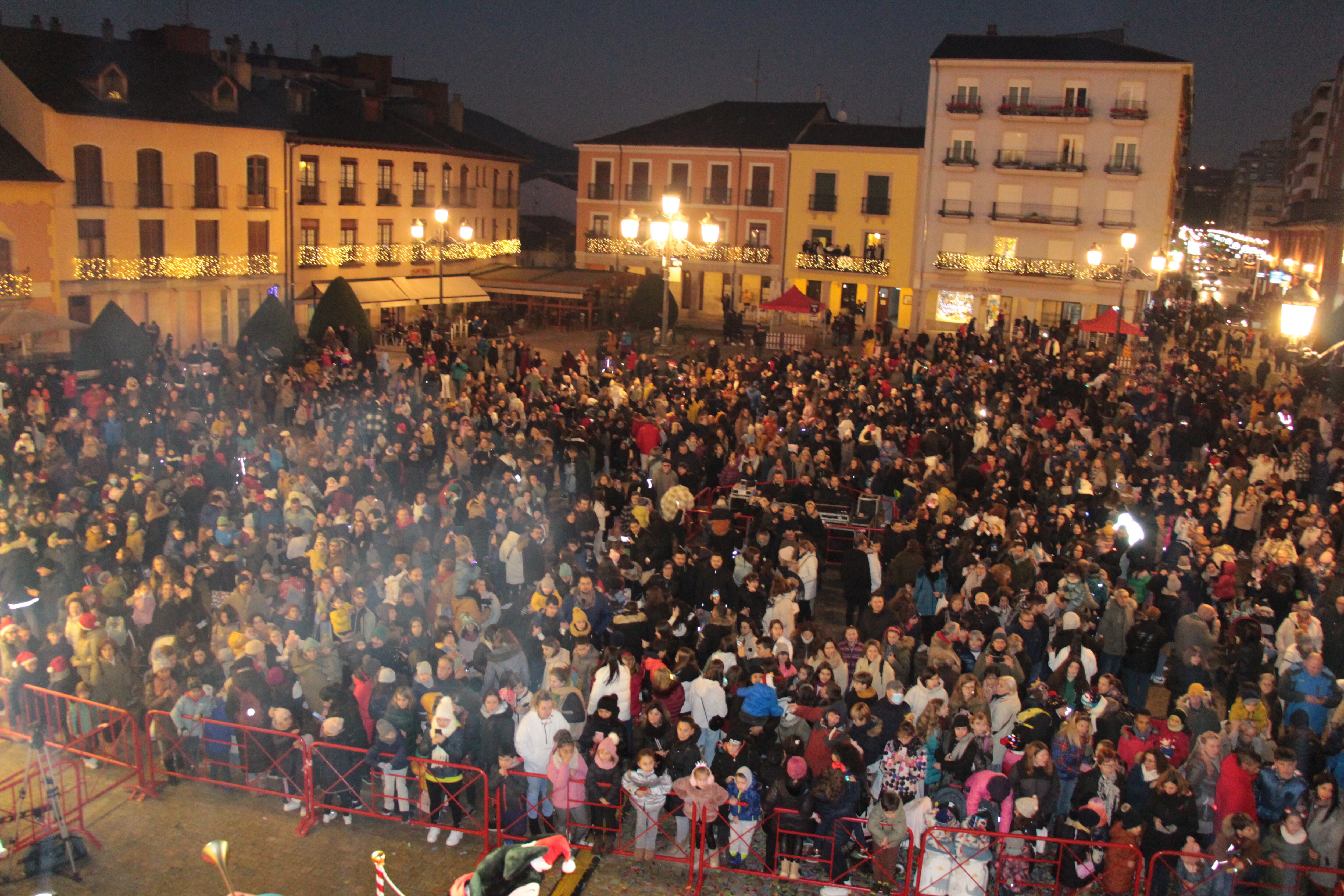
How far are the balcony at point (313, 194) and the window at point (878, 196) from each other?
63.6 ft

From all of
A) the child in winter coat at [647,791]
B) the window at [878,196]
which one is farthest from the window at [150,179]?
the child in winter coat at [647,791]

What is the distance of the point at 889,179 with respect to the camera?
41.8 metres

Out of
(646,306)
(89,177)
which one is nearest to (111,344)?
(89,177)

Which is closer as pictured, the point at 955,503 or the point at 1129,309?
the point at 955,503

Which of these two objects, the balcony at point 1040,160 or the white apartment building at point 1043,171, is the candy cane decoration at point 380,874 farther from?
the balcony at point 1040,160

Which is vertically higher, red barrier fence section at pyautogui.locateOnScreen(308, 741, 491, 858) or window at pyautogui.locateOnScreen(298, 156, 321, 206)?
window at pyautogui.locateOnScreen(298, 156, 321, 206)

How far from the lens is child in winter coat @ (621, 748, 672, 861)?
884 centimetres

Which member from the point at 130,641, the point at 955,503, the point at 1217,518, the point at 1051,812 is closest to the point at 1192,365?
the point at 1217,518

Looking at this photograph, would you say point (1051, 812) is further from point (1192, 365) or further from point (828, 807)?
point (1192, 365)

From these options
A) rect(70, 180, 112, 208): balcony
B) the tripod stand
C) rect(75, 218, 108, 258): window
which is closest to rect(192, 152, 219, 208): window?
rect(70, 180, 112, 208): balcony

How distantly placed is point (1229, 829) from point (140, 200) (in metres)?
32.9

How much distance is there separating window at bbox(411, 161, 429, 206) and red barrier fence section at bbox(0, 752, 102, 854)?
36077 millimetres

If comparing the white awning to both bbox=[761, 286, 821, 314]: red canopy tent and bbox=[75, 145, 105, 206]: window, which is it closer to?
bbox=[75, 145, 105, 206]: window

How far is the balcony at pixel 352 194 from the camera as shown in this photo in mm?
40250
